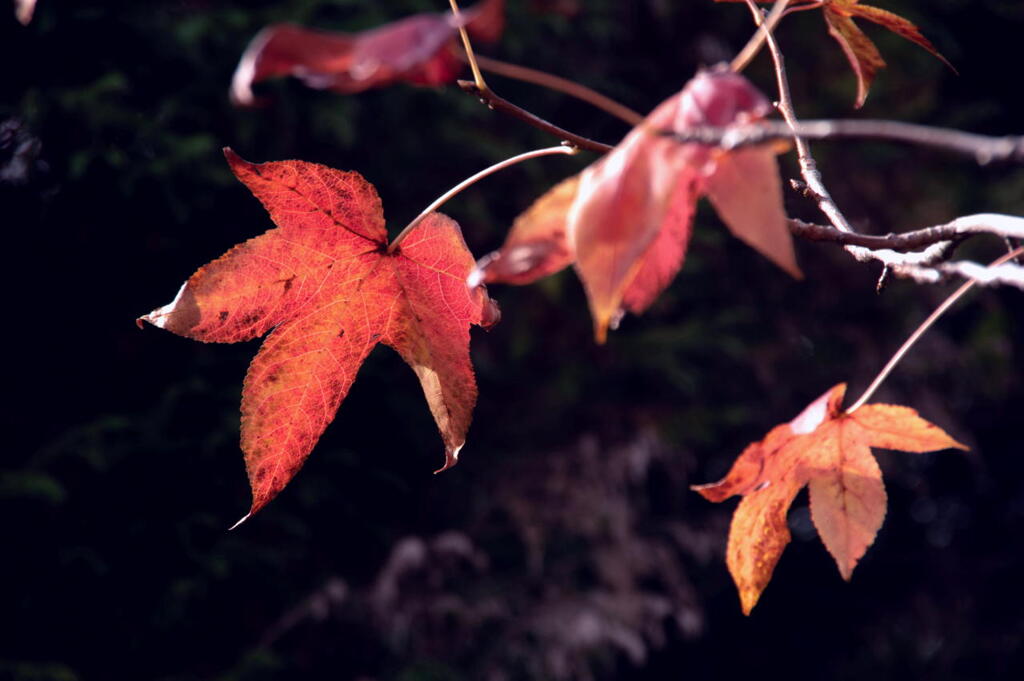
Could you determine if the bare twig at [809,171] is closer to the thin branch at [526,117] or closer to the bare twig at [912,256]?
the bare twig at [912,256]

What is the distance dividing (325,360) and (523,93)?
1.61 meters

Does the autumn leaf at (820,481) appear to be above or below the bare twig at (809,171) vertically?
below

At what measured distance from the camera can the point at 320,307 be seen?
2.01 feet

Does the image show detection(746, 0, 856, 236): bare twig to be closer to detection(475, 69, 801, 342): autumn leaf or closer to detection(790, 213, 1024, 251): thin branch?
detection(790, 213, 1024, 251): thin branch

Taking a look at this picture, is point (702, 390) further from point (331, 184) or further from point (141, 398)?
point (331, 184)

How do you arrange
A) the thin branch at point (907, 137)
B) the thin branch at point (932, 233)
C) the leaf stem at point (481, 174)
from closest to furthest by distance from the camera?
the thin branch at point (907, 137) → the thin branch at point (932, 233) → the leaf stem at point (481, 174)

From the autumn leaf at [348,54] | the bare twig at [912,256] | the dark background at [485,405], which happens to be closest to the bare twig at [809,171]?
the bare twig at [912,256]

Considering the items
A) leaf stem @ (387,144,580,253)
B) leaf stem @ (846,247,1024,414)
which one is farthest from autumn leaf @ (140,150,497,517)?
leaf stem @ (846,247,1024,414)

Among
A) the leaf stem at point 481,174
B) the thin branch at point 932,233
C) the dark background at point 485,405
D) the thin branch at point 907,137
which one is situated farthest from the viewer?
the dark background at point 485,405

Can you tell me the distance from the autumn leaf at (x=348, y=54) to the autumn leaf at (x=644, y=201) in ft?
0.26

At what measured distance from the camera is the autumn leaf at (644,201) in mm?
348

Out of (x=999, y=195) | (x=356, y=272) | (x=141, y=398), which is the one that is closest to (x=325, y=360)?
(x=356, y=272)

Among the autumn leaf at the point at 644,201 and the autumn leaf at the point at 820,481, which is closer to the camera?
the autumn leaf at the point at 644,201

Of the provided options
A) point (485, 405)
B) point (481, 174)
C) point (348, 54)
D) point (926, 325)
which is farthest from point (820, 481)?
point (485, 405)
